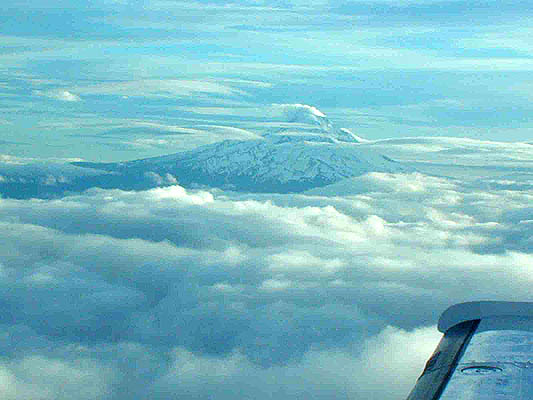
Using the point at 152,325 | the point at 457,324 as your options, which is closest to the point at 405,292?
the point at 152,325

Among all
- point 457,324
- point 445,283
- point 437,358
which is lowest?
point 437,358

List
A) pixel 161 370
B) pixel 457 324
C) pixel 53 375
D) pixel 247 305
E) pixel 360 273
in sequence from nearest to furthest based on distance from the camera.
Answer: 1. pixel 457 324
2. pixel 53 375
3. pixel 161 370
4. pixel 247 305
5. pixel 360 273

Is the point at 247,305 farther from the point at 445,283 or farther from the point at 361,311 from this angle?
the point at 445,283

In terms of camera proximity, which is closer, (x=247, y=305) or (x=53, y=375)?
(x=53, y=375)

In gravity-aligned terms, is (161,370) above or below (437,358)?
above

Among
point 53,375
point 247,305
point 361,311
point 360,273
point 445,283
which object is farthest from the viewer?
point 360,273

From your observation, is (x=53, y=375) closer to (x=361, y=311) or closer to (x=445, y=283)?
(x=361, y=311)
